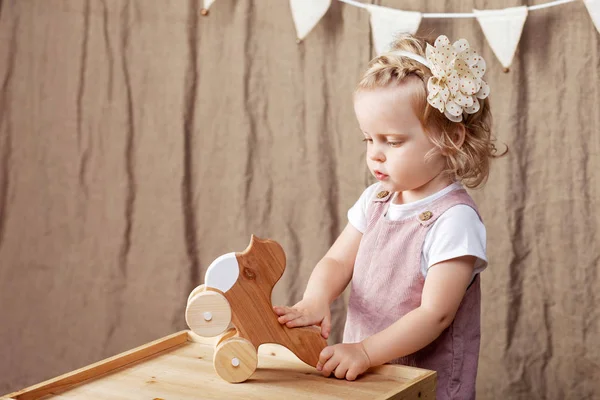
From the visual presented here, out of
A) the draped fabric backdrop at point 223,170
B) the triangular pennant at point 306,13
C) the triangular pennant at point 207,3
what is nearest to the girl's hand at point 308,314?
the draped fabric backdrop at point 223,170

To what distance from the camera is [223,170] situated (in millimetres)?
2061

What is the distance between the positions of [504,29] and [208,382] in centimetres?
104

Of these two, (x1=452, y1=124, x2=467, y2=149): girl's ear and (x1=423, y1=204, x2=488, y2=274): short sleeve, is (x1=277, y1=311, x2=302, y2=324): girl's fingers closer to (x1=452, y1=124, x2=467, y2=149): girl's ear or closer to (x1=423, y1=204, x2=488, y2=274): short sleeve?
(x1=423, y1=204, x2=488, y2=274): short sleeve

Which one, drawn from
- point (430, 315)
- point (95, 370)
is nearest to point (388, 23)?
point (430, 315)

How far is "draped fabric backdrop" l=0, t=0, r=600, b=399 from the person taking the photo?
5.78 feet

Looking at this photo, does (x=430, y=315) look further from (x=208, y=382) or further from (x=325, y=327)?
(x=208, y=382)

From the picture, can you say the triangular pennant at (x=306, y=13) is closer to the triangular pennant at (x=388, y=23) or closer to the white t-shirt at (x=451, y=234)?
the triangular pennant at (x=388, y=23)

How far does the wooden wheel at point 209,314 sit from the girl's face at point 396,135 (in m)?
0.35

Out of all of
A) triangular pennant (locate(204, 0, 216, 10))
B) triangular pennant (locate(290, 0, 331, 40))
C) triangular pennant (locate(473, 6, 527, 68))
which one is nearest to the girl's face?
triangular pennant (locate(473, 6, 527, 68))

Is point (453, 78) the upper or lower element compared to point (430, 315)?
upper

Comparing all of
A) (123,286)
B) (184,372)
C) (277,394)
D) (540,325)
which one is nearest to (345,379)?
(277,394)

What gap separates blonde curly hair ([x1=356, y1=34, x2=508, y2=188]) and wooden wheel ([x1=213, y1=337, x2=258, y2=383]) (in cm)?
42

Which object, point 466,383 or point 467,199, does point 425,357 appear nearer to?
point 466,383

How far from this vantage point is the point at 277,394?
1.02 metres
